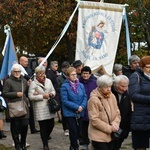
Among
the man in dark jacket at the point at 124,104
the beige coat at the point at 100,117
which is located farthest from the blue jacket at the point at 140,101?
the beige coat at the point at 100,117

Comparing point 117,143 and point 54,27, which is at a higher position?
point 54,27

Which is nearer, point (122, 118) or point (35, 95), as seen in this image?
point (122, 118)

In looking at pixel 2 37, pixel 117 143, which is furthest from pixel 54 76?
pixel 2 37

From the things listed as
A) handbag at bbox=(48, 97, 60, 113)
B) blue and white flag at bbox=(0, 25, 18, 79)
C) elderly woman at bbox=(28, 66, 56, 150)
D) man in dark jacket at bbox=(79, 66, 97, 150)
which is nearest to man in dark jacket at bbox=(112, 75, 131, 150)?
man in dark jacket at bbox=(79, 66, 97, 150)

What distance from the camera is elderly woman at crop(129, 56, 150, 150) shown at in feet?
22.4

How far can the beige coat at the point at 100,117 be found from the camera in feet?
21.0

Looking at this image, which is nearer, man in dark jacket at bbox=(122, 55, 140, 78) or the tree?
man in dark jacket at bbox=(122, 55, 140, 78)

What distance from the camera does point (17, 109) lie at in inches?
343

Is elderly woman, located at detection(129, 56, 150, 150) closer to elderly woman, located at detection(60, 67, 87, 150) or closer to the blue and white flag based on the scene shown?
elderly woman, located at detection(60, 67, 87, 150)

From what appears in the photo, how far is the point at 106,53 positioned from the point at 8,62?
2.42 metres

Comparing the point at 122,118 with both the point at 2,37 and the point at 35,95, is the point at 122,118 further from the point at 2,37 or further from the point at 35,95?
the point at 2,37

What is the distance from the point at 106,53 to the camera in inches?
444

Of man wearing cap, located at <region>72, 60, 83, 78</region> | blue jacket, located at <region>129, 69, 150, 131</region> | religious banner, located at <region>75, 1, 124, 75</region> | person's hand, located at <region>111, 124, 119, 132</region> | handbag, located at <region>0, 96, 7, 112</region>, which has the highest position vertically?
religious banner, located at <region>75, 1, 124, 75</region>

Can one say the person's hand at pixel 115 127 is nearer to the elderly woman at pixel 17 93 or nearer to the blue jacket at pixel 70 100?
the blue jacket at pixel 70 100
